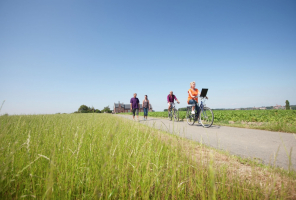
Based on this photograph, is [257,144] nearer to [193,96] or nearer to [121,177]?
[121,177]

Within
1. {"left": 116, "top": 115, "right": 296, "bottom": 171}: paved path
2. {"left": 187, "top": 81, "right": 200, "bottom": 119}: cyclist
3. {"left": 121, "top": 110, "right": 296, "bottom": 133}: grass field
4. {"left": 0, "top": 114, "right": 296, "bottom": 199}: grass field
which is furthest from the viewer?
{"left": 187, "top": 81, "right": 200, "bottom": 119}: cyclist

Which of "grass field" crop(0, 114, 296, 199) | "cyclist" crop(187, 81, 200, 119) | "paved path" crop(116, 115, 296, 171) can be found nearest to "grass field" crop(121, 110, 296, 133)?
"paved path" crop(116, 115, 296, 171)

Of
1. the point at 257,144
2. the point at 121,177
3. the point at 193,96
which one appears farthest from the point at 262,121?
the point at 121,177

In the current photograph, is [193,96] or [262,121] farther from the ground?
[193,96]

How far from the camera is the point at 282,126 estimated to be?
5.63 m

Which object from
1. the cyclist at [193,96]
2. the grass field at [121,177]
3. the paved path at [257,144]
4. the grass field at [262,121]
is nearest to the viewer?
the grass field at [121,177]

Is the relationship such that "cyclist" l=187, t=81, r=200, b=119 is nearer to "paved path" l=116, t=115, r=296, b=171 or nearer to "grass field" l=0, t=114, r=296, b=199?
"paved path" l=116, t=115, r=296, b=171

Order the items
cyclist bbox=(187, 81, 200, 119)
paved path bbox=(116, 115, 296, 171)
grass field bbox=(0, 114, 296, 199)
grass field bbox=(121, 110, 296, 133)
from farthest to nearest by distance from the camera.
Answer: cyclist bbox=(187, 81, 200, 119) → grass field bbox=(121, 110, 296, 133) → paved path bbox=(116, 115, 296, 171) → grass field bbox=(0, 114, 296, 199)

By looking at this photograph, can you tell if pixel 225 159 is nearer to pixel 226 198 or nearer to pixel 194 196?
pixel 226 198

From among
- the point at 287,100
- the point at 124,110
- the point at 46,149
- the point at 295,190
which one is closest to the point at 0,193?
the point at 46,149

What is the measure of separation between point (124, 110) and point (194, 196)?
90929 mm

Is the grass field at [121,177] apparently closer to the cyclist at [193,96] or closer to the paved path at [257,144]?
the paved path at [257,144]

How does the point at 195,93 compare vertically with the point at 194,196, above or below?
above

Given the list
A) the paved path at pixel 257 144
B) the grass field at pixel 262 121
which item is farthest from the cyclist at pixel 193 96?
the paved path at pixel 257 144
